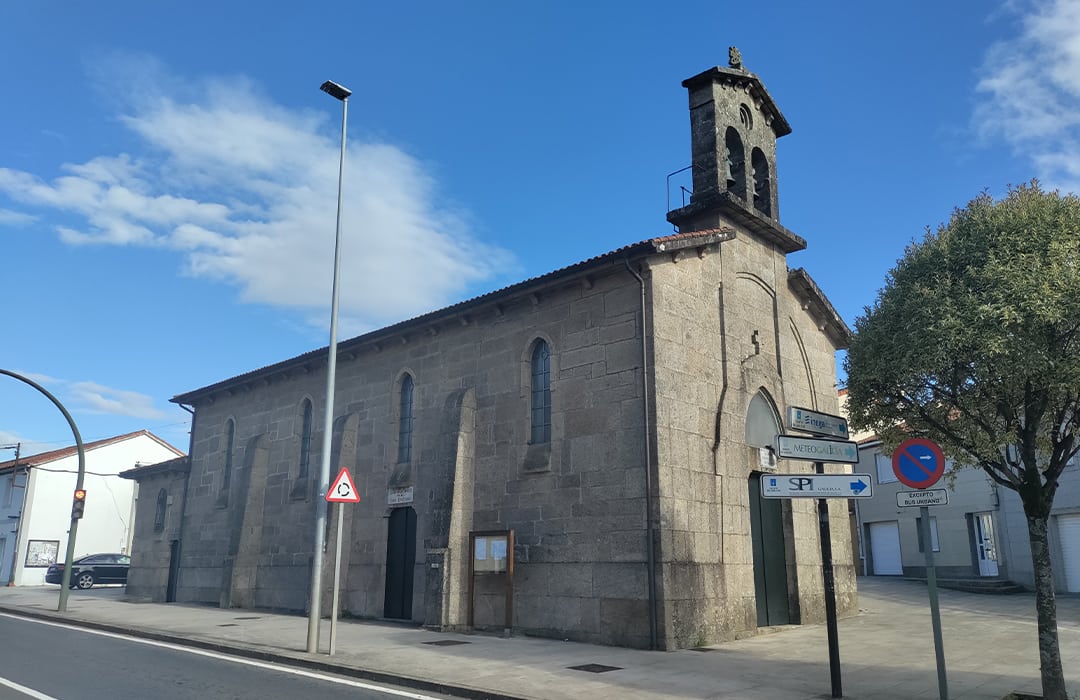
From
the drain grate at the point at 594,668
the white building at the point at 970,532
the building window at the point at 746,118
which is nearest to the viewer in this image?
the drain grate at the point at 594,668

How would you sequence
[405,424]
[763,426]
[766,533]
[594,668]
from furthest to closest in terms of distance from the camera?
[405,424] → [763,426] → [766,533] → [594,668]

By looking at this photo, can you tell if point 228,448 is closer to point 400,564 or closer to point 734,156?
point 400,564

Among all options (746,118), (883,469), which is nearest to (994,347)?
(746,118)

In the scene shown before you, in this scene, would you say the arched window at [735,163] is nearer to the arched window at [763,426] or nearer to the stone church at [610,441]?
the stone church at [610,441]

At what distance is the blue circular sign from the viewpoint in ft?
27.3

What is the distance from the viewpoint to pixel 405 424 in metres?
19.3

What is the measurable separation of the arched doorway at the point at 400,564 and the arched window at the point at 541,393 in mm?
4132

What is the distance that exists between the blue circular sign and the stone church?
5.42 meters

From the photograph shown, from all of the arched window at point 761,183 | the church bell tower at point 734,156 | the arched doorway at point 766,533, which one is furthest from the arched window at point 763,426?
the arched window at point 761,183

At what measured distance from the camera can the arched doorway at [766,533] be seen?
15961 mm

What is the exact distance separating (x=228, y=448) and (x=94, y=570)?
49.9 ft

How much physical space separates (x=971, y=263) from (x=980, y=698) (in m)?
4.90

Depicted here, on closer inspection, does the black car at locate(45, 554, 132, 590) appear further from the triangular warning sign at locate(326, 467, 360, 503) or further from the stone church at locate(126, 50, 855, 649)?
the triangular warning sign at locate(326, 467, 360, 503)

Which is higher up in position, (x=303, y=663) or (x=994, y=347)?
(x=994, y=347)
